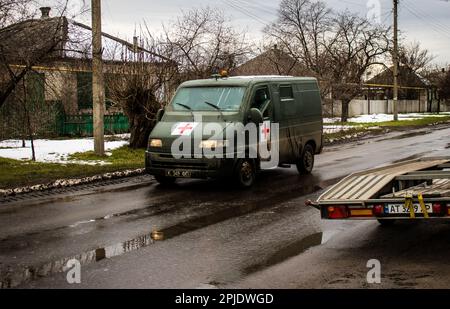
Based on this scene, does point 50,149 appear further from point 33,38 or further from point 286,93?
point 286,93

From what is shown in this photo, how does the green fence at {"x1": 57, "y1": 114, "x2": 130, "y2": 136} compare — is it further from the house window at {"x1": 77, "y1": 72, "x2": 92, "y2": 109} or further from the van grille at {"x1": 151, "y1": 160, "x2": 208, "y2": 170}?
the van grille at {"x1": 151, "y1": 160, "x2": 208, "y2": 170}

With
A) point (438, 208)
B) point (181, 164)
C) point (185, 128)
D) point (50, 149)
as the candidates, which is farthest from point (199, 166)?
point (50, 149)

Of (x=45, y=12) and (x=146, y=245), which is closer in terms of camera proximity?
(x=146, y=245)

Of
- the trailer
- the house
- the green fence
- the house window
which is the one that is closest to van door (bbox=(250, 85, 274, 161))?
the trailer

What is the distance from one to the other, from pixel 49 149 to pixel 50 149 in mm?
32

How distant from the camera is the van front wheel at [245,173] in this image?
37.2ft

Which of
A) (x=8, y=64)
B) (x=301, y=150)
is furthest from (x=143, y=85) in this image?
(x=301, y=150)

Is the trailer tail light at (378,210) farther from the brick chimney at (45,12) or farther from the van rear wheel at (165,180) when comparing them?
the brick chimney at (45,12)

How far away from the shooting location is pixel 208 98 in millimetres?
12109

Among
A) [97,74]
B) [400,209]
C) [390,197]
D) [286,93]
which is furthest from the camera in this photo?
[97,74]

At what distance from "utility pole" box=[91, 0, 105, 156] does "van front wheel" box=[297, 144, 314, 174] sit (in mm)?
6169

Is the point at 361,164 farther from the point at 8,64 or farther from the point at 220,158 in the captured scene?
the point at 8,64

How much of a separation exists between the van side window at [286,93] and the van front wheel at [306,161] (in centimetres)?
131

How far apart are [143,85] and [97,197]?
8772 millimetres
